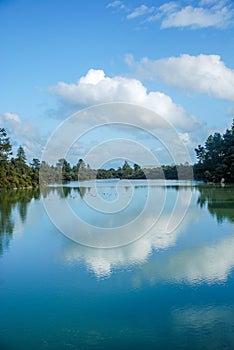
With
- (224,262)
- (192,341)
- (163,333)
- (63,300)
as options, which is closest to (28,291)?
(63,300)

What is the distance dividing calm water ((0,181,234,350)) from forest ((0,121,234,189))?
14.0 m

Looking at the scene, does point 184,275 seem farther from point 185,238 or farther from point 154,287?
point 185,238

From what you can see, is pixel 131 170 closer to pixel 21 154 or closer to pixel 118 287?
pixel 21 154

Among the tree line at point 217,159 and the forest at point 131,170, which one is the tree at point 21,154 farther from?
the tree line at point 217,159


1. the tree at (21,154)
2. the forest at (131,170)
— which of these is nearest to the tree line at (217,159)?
the forest at (131,170)

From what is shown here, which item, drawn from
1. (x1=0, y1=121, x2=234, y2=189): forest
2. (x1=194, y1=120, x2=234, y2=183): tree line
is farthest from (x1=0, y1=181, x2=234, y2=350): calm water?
(x1=194, y1=120, x2=234, y2=183): tree line

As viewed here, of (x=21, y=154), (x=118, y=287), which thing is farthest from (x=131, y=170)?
(x=118, y=287)

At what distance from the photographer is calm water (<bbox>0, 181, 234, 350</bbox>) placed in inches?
138

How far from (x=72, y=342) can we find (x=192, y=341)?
1054mm

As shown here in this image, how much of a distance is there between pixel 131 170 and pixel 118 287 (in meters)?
36.3

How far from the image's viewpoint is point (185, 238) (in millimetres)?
7910

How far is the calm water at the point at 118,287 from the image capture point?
352 cm

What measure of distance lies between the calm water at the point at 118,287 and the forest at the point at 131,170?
549 inches

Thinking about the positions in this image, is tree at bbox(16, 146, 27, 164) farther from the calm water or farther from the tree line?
the calm water
